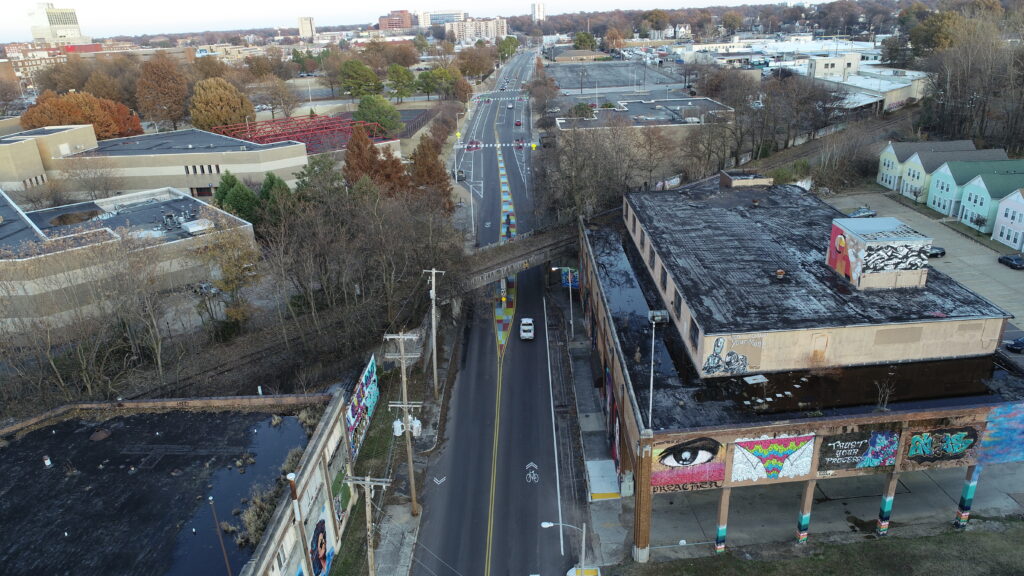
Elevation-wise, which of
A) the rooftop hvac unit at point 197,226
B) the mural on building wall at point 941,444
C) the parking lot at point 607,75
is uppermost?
the parking lot at point 607,75

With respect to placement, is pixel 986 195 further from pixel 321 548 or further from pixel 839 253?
pixel 321 548

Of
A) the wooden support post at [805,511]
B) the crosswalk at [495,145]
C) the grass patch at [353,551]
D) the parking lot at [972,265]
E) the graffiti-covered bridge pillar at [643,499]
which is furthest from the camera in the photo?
the crosswalk at [495,145]

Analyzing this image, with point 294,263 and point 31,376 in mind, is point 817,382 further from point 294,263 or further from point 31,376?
point 31,376

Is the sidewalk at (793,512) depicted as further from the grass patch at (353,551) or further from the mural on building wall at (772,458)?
the grass patch at (353,551)

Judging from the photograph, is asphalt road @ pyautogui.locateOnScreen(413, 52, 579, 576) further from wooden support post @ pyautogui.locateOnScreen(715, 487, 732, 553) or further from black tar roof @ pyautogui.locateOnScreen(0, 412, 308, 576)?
black tar roof @ pyautogui.locateOnScreen(0, 412, 308, 576)

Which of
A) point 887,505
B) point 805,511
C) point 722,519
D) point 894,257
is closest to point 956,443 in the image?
point 887,505

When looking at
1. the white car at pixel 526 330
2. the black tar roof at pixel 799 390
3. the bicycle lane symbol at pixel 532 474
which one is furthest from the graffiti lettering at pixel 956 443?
the white car at pixel 526 330
